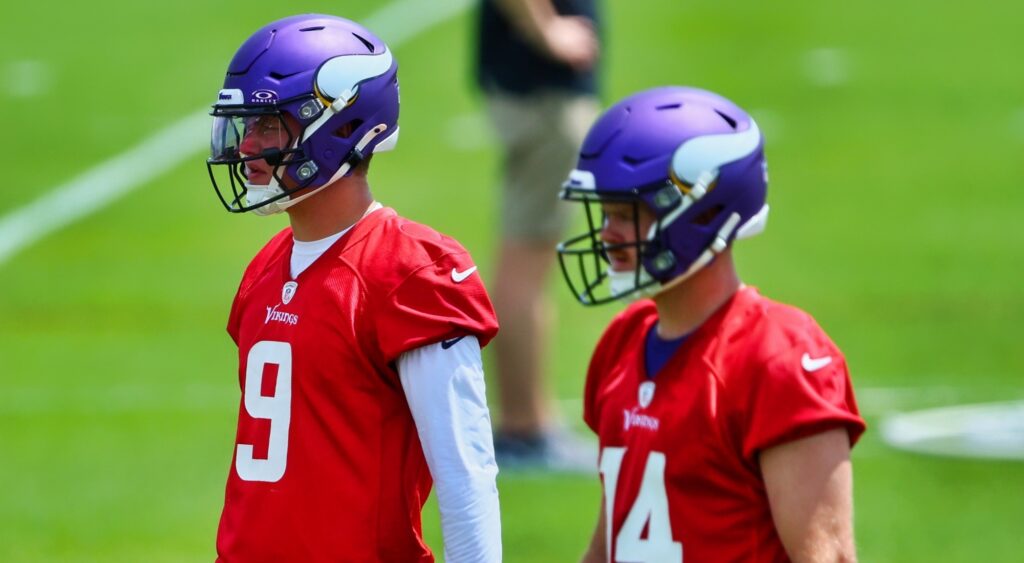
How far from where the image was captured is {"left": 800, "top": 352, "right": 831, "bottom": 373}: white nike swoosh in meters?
4.11

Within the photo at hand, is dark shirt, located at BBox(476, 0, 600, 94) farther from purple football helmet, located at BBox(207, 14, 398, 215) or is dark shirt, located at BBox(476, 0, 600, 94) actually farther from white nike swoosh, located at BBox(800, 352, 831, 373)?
white nike swoosh, located at BBox(800, 352, 831, 373)

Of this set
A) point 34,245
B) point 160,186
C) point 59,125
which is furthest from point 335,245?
point 59,125

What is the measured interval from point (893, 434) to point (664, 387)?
17.5 feet

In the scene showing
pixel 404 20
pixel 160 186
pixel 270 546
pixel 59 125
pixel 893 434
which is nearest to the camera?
pixel 270 546

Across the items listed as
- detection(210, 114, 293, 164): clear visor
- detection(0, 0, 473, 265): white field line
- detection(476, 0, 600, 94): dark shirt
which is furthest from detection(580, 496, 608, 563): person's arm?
detection(0, 0, 473, 265): white field line

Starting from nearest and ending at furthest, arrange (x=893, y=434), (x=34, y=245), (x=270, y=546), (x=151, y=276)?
(x=270, y=546)
(x=893, y=434)
(x=151, y=276)
(x=34, y=245)

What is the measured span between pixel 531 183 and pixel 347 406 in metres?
4.73

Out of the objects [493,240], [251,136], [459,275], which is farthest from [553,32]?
[493,240]

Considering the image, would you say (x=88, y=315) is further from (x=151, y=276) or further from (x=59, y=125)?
(x=59, y=125)

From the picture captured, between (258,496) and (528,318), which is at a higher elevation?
(258,496)

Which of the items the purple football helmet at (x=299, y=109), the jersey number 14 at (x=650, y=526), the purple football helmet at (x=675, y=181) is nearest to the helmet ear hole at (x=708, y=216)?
the purple football helmet at (x=675, y=181)

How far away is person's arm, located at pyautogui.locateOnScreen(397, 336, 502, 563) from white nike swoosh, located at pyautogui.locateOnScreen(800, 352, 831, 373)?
0.72 meters

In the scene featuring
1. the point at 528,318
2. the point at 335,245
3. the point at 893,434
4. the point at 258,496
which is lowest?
the point at 893,434

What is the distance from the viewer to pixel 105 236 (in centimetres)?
1439
